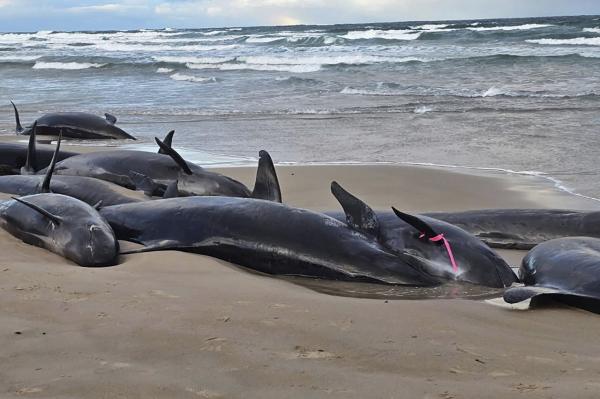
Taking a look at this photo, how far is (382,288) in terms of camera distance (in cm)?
429

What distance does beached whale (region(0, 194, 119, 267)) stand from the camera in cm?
466

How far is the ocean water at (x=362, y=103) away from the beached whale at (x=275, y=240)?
403 centimetres

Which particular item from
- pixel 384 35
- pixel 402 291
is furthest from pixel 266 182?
pixel 384 35

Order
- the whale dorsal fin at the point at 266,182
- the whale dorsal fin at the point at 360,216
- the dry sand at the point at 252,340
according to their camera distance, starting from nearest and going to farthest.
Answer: the dry sand at the point at 252,340, the whale dorsal fin at the point at 360,216, the whale dorsal fin at the point at 266,182

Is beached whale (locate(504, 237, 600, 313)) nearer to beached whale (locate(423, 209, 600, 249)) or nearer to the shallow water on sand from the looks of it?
the shallow water on sand

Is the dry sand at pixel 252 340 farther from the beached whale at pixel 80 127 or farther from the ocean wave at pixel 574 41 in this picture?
the ocean wave at pixel 574 41

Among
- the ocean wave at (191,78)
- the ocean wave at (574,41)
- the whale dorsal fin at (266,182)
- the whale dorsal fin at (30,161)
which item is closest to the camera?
the whale dorsal fin at (266,182)

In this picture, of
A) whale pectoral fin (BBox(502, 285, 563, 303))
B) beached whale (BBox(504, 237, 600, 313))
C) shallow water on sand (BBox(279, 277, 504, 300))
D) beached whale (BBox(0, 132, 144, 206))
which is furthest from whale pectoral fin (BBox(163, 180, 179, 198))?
whale pectoral fin (BBox(502, 285, 563, 303))

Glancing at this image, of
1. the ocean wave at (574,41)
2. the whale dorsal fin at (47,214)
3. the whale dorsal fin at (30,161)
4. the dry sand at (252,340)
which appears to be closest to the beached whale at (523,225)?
the dry sand at (252,340)

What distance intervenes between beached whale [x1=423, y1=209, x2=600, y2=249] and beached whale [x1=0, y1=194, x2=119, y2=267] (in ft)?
8.67

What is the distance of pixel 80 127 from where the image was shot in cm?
1222

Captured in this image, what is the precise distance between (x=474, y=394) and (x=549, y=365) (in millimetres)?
534

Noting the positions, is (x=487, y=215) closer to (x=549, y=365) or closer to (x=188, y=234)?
(x=188, y=234)

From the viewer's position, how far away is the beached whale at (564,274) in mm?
3881
